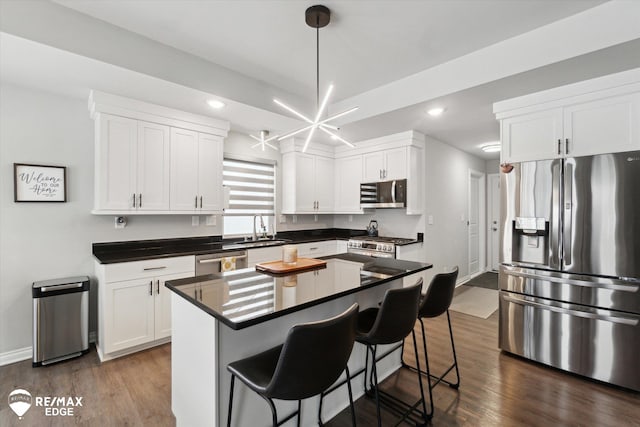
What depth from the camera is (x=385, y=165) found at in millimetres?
4379

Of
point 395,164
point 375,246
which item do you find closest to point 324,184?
point 395,164

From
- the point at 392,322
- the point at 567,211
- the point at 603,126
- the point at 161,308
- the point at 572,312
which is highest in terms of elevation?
the point at 603,126

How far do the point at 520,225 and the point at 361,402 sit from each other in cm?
212

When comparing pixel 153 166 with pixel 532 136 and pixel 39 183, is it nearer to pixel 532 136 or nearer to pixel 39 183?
pixel 39 183

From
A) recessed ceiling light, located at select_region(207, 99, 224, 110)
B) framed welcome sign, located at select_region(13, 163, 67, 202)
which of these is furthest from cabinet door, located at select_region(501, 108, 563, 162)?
framed welcome sign, located at select_region(13, 163, 67, 202)

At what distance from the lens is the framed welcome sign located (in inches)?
105

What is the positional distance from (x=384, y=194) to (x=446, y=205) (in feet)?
4.18

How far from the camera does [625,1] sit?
193cm

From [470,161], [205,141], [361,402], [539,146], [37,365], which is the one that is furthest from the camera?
[470,161]

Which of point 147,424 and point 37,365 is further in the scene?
point 37,365

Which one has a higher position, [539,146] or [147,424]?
[539,146]

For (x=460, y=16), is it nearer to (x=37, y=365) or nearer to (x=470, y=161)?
(x=470, y=161)

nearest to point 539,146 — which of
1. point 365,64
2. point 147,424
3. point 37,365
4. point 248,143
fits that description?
point 365,64

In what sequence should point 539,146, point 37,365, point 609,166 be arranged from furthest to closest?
1. point 539,146
2. point 37,365
3. point 609,166
